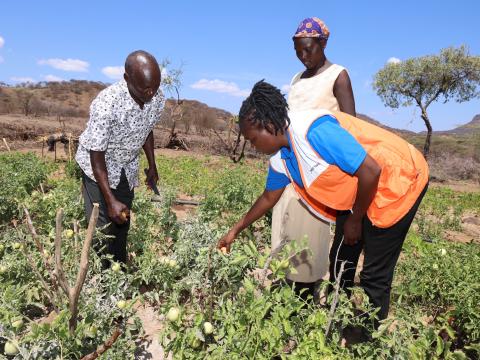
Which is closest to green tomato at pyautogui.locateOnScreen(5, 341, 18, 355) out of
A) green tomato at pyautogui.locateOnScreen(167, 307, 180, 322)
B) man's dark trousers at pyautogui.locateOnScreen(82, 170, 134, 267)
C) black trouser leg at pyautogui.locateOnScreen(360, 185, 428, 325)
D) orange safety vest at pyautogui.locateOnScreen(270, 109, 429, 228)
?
green tomato at pyautogui.locateOnScreen(167, 307, 180, 322)

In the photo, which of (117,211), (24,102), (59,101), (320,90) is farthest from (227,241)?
(59,101)

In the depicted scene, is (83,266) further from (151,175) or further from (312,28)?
(312,28)

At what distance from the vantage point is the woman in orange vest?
1777 mm

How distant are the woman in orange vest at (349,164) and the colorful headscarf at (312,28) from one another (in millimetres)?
650

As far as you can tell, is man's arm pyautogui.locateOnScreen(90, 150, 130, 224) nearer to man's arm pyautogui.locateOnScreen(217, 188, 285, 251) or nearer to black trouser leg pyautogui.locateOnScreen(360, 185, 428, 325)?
man's arm pyautogui.locateOnScreen(217, 188, 285, 251)

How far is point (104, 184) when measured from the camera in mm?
2396

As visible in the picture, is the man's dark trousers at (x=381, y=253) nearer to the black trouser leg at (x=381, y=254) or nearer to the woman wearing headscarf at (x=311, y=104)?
the black trouser leg at (x=381, y=254)

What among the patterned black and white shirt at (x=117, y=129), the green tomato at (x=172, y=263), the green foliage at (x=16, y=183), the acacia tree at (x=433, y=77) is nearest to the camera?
the patterned black and white shirt at (x=117, y=129)

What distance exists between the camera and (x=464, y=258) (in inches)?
106

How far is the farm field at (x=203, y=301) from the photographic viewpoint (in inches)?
61.4

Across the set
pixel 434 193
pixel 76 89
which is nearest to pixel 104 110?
pixel 434 193

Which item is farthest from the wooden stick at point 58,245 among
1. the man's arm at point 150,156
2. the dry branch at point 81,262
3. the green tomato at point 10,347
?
the man's arm at point 150,156

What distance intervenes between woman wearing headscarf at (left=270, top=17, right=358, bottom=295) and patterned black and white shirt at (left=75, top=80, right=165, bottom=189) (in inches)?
38.8

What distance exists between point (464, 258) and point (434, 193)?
7.83 m
